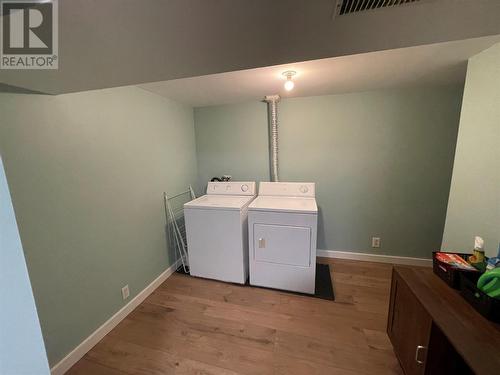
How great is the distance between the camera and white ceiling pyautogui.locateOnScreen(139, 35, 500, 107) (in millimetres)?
1431

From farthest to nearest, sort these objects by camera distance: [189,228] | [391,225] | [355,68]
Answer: [391,225] → [189,228] → [355,68]

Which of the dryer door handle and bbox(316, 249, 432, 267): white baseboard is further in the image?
bbox(316, 249, 432, 267): white baseboard

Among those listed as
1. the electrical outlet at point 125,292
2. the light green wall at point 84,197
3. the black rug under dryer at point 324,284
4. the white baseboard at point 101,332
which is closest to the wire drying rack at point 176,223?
the light green wall at point 84,197

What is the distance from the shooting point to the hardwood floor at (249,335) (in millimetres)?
1393

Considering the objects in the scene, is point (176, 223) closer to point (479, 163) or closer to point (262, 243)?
point (262, 243)

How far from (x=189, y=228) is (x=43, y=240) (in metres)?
1.19

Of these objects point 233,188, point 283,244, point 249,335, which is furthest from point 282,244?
point 233,188

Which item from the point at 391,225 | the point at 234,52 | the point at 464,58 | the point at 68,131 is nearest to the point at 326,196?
the point at 391,225

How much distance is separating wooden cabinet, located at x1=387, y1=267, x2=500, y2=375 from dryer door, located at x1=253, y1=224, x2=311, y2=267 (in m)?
0.76

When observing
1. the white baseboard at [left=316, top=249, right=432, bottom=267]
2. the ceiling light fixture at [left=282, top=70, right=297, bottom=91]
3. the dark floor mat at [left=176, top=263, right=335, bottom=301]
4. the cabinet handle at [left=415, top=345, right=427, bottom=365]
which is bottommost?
the dark floor mat at [left=176, top=263, right=335, bottom=301]

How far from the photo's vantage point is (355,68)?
5.49 ft

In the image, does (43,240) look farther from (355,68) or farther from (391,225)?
(391,225)

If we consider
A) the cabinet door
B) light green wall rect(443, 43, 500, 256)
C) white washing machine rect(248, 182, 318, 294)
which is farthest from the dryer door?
light green wall rect(443, 43, 500, 256)

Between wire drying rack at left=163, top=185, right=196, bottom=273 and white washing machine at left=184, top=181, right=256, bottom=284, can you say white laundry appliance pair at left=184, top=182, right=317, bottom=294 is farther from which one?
wire drying rack at left=163, top=185, right=196, bottom=273
